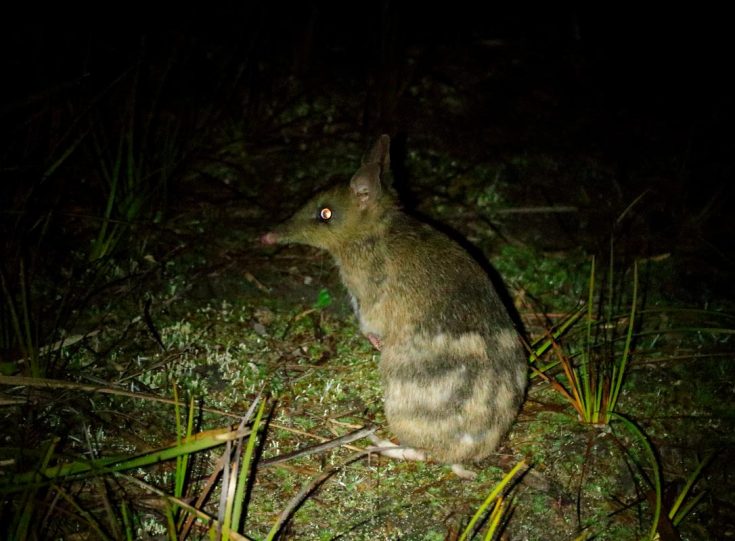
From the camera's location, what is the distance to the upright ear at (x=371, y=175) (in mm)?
4277

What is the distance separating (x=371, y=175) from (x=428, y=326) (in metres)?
1.19

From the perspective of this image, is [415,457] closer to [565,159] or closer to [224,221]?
[224,221]

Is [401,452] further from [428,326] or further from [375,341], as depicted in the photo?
[375,341]

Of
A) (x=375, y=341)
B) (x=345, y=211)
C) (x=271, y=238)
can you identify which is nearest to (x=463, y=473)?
(x=375, y=341)

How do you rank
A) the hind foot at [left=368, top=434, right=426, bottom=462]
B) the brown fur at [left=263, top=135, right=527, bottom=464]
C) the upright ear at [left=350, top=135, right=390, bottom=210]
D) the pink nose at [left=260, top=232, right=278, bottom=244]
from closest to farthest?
the brown fur at [left=263, top=135, right=527, bottom=464], the hind foot at [left=368, top=434, right=426, bottom=462], the upright ear at [left=350, top=135, right=390, bottom=210], the pink nose at [left=260, top=232, right=278, bottom=244]

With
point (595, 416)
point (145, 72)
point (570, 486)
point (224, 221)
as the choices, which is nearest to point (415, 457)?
point (570, 486)

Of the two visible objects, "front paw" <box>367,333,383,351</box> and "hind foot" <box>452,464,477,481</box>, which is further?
"front paw" <box>367,333,383,351</box>

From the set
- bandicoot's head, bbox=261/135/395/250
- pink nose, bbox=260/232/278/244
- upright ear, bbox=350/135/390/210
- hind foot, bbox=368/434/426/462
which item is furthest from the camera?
pink nose, bbox=260/232/278/244

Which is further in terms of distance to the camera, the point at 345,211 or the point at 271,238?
the point at 271,238

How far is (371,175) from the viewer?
4293mm

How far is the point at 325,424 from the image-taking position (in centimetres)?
400

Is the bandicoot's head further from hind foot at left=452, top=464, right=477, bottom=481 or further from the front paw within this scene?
hind foot at left=452, top=464, right=477, bottom=481

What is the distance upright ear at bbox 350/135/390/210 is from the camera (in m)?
4.28

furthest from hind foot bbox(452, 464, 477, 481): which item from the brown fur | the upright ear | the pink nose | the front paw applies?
the pink nose
